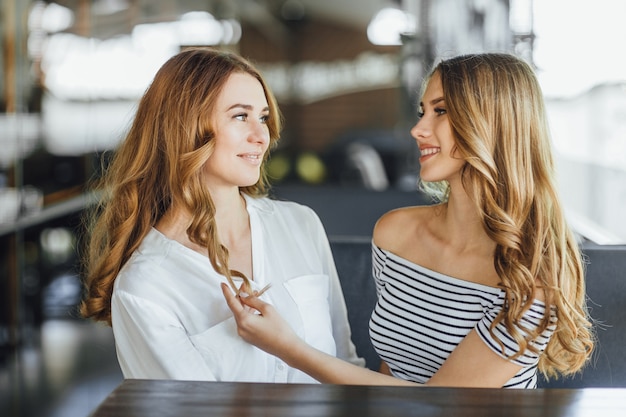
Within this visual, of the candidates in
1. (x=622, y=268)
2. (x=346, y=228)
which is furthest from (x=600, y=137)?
(x=622, y=268)

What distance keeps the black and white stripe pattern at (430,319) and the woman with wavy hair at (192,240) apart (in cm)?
16

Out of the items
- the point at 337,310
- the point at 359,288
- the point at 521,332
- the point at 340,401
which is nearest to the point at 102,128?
the point at 359,288

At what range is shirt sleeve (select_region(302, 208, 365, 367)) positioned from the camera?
6.41 ft

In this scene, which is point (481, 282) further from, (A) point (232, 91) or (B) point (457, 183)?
(A) point (232, 91)

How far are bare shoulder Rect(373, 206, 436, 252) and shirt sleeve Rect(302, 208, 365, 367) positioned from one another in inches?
5.8

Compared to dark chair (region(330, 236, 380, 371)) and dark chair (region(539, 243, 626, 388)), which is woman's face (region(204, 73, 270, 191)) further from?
dark chair (region(539, 243, 626, 388))

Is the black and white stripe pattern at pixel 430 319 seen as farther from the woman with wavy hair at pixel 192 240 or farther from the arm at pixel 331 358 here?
the woman with wavy hair at pixel 192 240

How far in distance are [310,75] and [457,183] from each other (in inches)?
492

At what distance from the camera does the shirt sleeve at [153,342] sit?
4.99ft

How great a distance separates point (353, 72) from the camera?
1362cm

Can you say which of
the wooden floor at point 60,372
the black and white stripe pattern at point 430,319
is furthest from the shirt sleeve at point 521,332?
the wooden floor at point 60,372

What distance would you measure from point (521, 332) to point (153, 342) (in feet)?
2.23

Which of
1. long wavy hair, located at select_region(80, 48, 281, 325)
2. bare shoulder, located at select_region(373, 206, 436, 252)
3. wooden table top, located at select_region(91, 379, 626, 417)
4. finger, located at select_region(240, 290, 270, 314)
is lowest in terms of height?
wooden table top, located at select_region(91, 379, 626, 417)

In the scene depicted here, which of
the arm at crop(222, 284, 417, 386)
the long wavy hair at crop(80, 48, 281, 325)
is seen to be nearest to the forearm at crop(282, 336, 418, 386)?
the arm at crop(222, 284, 417, 386)
